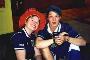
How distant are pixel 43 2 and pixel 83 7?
0.28 metres

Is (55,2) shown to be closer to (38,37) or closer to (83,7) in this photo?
(83,7)

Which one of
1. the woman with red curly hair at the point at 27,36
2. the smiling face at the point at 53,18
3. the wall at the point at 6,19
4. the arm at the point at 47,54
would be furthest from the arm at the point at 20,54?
the wall at the point at 6,19

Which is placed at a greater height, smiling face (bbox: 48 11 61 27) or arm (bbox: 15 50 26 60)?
smiling face (bbox: 48 11 61 27)

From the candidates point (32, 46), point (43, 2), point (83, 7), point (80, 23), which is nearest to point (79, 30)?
point (80, 23)

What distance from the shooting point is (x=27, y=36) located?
1195mm

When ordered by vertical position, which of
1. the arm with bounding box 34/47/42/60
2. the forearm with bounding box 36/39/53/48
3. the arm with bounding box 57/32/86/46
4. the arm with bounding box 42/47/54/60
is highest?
the arm with bounding box 57/32/86/46

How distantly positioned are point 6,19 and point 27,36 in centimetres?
33

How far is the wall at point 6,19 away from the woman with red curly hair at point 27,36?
0.27 meters

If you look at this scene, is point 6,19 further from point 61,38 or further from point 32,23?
point 61,38

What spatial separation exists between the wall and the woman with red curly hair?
0.89 ft

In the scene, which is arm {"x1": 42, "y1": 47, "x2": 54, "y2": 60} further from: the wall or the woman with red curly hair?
the wall

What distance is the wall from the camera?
1456mm

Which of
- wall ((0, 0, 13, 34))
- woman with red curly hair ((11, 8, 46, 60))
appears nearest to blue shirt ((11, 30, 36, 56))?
woman with red curly hair ((11, 8, 46, 60))

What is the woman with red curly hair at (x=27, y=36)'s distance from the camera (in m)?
1.16
